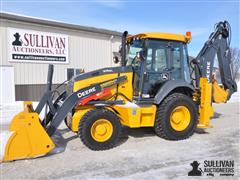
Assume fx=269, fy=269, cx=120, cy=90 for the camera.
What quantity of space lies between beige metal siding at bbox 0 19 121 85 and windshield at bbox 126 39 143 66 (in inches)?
334

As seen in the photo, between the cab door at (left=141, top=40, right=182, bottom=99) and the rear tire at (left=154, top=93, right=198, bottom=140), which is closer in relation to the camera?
the rear tire at (left=154, top=93, right=198, bottom=140)

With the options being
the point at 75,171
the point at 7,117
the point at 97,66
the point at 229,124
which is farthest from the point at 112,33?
the point at 75,171

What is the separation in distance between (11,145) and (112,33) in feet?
43.2

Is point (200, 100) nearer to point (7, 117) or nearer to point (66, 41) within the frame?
point (7, 117)

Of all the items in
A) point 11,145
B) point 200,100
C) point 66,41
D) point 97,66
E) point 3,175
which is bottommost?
point 3,175

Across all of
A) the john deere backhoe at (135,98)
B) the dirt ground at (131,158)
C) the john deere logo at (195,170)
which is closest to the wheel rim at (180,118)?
the john deere backhoe at (135,98)

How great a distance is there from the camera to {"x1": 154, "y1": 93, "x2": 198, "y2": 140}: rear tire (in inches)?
238

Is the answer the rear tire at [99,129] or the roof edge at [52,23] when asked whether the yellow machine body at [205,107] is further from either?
the roof edge at [52,23]

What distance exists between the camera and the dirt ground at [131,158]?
13.7 ft

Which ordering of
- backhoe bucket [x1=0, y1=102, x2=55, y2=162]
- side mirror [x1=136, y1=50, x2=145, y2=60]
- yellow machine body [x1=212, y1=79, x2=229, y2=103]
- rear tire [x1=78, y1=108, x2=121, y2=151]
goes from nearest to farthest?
backhoe bucket [x1=0, y1=102, x2=55, y2=162] → rear tire [x1=78, y1=108, x2=121, y2=151] → side mirror [x1=136, y1=50, x2=145, y2=60] → yellow machine body [x1=212, y1=79, x2=229, y2=103]

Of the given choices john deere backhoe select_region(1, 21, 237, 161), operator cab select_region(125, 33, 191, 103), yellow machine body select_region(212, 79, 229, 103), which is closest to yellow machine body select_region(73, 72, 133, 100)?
john deere backhoe select_region(1, 21, 237, 161)

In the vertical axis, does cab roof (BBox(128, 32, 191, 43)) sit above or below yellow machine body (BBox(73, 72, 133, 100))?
above

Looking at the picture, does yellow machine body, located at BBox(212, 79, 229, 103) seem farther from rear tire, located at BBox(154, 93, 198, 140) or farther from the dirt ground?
rear tire, located at BBox(154, 93, 198, 140)

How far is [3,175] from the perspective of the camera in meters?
4.18
